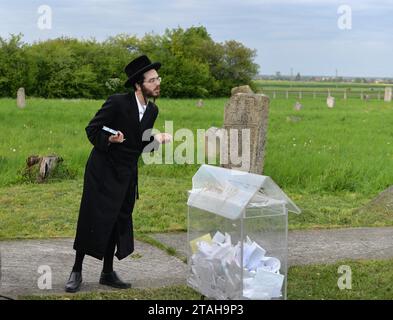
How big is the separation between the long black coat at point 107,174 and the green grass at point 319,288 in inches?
15.6

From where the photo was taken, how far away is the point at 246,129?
9.43m

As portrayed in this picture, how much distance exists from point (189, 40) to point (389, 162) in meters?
47.1

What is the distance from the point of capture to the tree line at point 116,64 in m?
43.4

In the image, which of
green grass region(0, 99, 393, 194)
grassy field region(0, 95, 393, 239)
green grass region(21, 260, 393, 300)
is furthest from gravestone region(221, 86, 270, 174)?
green grass region(21, 260, 393, 300)

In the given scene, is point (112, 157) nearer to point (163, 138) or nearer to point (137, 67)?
point (163, 138)

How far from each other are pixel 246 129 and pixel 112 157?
4.23 meters

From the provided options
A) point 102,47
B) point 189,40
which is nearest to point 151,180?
point 102,47

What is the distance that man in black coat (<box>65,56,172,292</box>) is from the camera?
5.39 metres

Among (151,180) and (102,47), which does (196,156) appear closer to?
(151,180)

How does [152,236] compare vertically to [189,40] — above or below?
below

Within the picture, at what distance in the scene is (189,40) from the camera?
58469mm

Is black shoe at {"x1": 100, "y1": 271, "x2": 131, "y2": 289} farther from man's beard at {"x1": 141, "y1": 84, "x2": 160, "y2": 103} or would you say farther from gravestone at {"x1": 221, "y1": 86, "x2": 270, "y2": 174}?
gravestone at {"x1": 221, "y1": 86, "x2": 270, "y2": 174}

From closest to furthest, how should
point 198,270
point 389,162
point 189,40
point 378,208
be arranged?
point 198,270
point 378,208
point 389,162
point 189,40

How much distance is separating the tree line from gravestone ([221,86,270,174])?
2488 cm
